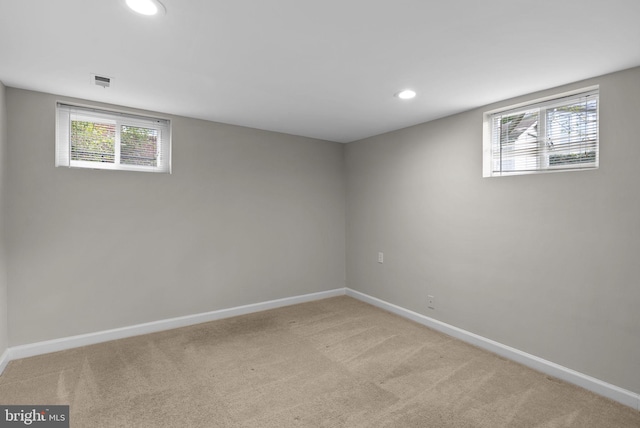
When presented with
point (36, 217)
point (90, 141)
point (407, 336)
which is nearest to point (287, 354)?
point (407, 336)

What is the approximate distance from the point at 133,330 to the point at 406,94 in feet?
11.6

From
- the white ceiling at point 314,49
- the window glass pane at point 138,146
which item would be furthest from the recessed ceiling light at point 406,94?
the window glass pane at point 138,146

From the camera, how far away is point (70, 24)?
177 centimetres

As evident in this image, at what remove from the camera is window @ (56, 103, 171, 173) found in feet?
9.81

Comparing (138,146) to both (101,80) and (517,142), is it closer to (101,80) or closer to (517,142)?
(101,80)

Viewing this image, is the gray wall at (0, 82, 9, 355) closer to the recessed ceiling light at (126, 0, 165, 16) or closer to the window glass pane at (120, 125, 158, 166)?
the window glass pane at (120, 125, 158, 166)

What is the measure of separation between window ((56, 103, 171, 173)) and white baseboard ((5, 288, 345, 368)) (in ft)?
5.37

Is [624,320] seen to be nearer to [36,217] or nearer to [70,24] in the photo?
[70,24]

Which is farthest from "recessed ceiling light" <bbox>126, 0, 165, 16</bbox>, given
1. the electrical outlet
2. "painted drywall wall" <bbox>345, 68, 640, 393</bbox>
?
the electrical outlet

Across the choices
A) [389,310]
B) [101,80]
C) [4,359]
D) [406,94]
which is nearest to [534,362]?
[389,310]

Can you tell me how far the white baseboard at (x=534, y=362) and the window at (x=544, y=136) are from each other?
1.61 metres

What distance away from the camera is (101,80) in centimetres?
254

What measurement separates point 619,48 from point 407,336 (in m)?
2.83

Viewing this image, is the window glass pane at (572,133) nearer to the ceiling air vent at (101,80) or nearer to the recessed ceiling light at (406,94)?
the recessed ceiling light at (406,94)
